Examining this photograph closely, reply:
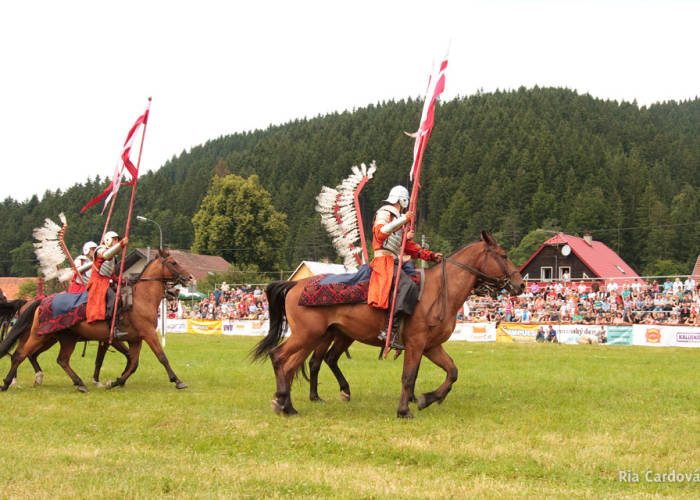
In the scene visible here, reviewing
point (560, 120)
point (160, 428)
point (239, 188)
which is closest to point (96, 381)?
point (160, 428)

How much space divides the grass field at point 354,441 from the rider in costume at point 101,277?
1480mm

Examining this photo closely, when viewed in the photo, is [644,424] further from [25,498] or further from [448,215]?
[448,215]

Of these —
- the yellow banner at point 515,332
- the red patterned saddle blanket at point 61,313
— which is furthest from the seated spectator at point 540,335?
the red patterned saddle blanket at point 61,313

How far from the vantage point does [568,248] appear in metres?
61.4

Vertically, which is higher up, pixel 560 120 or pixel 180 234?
pixel 560 120

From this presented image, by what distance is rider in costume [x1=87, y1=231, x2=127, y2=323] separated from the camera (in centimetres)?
1238

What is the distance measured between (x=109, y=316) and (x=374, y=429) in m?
6.40

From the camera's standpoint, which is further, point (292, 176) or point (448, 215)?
point (292, 176)

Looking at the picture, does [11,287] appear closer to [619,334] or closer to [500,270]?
[619,334]

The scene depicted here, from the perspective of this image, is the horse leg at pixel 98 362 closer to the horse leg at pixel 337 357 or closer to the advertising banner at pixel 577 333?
the horse leg at pixel 337 357

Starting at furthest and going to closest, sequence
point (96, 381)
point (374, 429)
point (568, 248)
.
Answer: point (568, 248) < point (96, 381) < point (374, 429)

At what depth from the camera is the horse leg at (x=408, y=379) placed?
9.07 metres

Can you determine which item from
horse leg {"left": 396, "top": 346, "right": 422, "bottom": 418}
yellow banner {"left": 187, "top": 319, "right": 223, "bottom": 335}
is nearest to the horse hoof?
horse leg {"left": 396, "top": 346, "right": 422, "bottom": 418}

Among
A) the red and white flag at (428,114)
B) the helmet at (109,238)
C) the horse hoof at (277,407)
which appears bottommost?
the horse hoof at (277,407)
